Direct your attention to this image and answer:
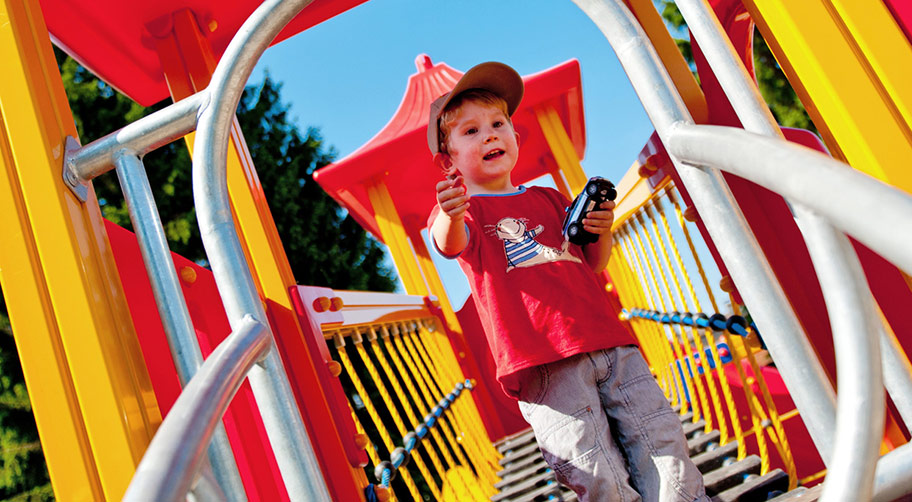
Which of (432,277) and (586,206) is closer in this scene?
(586,206)

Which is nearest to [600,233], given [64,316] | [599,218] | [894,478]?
[599,218]

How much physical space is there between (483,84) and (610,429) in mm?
925

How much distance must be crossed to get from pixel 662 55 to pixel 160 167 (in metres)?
6.08

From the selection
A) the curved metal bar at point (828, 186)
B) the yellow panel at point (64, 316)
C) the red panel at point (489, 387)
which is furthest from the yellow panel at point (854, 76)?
the red panel at point (489, 387)

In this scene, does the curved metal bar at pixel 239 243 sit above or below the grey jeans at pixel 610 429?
above

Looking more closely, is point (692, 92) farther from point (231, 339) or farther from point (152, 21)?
point (152, 21)

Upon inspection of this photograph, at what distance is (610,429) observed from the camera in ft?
4.60

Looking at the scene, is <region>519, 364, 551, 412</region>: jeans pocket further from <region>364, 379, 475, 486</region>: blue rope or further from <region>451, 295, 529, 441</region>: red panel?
<region>451, 295, 529, 441</region>: red panel

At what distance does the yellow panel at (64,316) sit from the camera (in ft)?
2.88

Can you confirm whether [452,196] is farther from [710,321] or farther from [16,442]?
[16,442]

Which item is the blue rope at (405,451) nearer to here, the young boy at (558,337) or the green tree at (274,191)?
the young boy at (558,337)

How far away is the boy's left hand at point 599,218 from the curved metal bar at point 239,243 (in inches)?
30.7

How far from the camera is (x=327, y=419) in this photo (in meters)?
1.35

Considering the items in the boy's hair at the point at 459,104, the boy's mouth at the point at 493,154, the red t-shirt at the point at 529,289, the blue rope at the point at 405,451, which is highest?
the boy's hair at the point at 459,104
